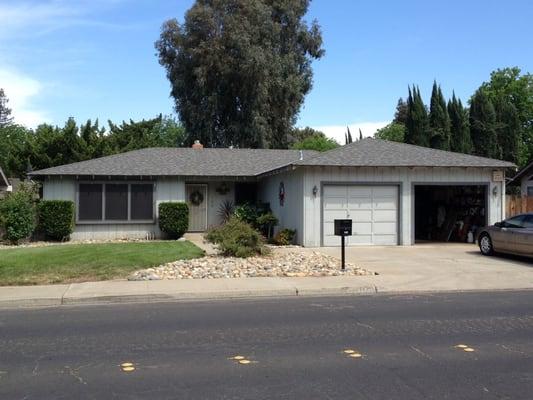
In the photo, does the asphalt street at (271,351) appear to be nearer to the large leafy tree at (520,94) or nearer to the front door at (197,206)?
the front door at (197,206)

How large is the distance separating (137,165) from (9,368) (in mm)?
18935

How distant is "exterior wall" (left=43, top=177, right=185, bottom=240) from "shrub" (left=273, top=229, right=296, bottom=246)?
18.1ft

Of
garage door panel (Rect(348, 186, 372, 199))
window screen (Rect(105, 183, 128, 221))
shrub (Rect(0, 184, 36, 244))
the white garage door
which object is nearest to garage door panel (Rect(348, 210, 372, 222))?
the white garage door

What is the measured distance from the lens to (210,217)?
26.8 metres

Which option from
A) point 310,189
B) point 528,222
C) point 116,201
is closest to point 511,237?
point 528,222

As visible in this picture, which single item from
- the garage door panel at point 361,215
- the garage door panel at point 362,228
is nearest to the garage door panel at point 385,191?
the garage door panel at point 361,215

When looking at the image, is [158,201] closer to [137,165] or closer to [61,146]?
[137,165]

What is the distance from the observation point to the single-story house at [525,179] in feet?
115

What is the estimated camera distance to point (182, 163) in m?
26.2

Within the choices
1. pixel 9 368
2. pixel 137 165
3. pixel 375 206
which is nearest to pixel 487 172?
pixel 375 206

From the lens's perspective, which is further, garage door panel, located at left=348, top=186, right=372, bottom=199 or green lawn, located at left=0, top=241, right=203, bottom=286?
garage door panel, located at left=348, top=186, right=372, bottom=199

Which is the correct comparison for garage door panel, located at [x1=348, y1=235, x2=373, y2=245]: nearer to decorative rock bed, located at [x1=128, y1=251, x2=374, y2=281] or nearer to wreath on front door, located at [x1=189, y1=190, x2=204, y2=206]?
decorative rock bed, located at [x1=128, y1=251, x2=374, y2=281]

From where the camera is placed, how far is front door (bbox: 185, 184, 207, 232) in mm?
26562

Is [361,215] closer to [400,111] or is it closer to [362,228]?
[362,228]
